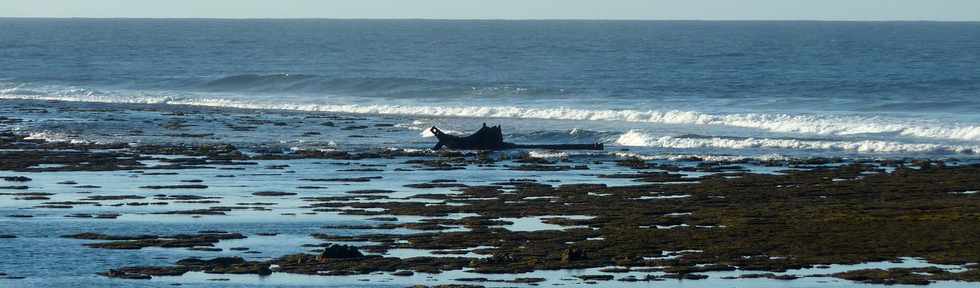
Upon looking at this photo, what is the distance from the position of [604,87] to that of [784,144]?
38166mm

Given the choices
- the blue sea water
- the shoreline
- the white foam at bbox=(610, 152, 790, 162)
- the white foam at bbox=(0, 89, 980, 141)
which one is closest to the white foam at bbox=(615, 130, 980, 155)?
the blue sea water

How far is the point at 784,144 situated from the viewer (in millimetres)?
47750

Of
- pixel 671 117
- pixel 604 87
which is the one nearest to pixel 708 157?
pixel 671 117

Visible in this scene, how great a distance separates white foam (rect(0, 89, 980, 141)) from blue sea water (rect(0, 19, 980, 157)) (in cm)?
10

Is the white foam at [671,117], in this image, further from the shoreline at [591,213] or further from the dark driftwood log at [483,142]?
the shoreline at [591,213]

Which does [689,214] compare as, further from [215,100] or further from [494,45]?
[494,45]

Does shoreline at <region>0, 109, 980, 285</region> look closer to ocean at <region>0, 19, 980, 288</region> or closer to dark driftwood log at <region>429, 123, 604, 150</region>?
ocean at <region>0, 19, 980, 288</region>

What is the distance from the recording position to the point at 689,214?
29.4 meters

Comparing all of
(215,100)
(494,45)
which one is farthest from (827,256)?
(494,45)

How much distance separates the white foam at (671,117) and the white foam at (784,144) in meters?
4.58

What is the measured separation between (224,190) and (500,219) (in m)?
7.57

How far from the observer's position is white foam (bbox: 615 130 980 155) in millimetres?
45750

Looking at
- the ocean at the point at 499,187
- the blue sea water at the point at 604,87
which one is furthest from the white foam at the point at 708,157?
the blue sea water at the point at 604,87

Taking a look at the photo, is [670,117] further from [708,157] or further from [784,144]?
[708,157]
